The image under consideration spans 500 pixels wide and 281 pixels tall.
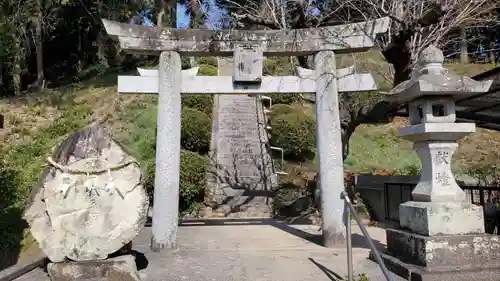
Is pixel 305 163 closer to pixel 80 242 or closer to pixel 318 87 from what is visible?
pixel 318 87

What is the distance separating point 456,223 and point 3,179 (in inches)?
533

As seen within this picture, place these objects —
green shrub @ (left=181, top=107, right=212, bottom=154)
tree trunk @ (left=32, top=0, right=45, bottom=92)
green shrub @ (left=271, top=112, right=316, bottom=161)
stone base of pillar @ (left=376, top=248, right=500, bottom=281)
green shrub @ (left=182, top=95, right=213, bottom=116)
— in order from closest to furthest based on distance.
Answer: stone base of pillar @ (left=376, top=248, right=500, bottom=281) → green shrub @ (left=181, top=107, right=212, bottom=154) → green shrub @ (left=271, top=112, right=316, bottom=161) → green shrub @ (left=182, top=95, right=213, bottom=116) → tree trunk @ (left=32, top=0, right=45, bottom=92)

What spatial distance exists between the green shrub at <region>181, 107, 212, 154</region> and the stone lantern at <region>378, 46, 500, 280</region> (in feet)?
31.5

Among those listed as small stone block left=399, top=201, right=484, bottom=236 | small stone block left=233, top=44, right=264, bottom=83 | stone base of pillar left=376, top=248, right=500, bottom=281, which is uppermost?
small stone block left=233, top=44, right=264, bottom=83

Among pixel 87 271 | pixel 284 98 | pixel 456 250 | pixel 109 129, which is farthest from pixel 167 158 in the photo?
pixel 284 98

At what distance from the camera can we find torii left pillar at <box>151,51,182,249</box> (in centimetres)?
740

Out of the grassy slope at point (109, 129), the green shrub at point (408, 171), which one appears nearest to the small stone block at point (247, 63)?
the grassy slope at point (109, 129)

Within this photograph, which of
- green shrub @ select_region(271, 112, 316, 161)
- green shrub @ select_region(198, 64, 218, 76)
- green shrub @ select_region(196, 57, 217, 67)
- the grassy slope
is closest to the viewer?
the grassy slope

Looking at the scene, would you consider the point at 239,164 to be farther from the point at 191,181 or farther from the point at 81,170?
the point at 81,170

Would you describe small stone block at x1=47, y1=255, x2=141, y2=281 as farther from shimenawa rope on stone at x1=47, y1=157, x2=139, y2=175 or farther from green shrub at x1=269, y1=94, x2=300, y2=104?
green shrub at x1=269, y1=94, x2=300, y2=104

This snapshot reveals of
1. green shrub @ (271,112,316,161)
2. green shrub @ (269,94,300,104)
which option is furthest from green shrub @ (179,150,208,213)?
green shrub @ (269,94,300,104)

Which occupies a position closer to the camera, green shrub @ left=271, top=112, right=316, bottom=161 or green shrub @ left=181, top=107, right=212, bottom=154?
green shrub @ left=181, top=107, right=212, bottom=154

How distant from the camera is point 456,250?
16.3 feet

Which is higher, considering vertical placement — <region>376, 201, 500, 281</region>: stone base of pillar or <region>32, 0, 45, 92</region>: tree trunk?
<region>32, 0, 45, 92</region>: tree trunk
